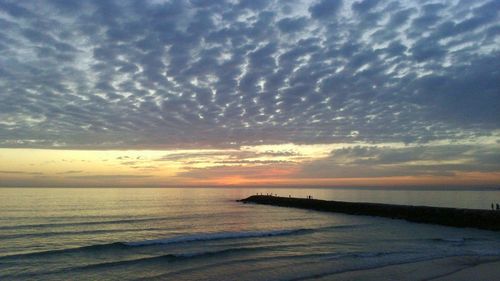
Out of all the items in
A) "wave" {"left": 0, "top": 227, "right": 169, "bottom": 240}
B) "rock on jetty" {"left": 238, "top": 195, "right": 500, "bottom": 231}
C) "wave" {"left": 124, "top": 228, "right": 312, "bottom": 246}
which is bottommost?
"wave" {"left": 0, "top": 227, "right": 169, "bottom": 240}

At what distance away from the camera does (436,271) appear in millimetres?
15391

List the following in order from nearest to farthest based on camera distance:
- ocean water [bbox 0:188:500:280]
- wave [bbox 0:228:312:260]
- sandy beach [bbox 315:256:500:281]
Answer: sandy beach [bbox 315:256:500:281] → ocean water [bbox 0:188:500:280] → wave [bbox 0:228:312:260]

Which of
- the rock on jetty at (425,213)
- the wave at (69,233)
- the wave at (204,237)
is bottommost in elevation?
the wave at (69,233)

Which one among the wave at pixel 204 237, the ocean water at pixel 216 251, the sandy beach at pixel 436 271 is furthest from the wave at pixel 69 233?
the sandy beach at pixel 436 271

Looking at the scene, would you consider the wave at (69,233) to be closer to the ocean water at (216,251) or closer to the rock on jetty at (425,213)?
the ocean water at (216,251)

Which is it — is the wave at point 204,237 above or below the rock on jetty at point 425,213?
below

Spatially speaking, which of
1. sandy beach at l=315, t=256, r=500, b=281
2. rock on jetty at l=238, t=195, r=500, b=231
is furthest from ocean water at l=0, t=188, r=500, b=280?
rock on jetty at l=238, t=195, r=500, b=231

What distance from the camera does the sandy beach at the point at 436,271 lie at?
14.1 meters

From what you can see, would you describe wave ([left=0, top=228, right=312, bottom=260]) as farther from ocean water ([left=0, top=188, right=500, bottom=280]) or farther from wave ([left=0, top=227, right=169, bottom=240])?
wave ([left=0, top=227, right=169, bottom=240])

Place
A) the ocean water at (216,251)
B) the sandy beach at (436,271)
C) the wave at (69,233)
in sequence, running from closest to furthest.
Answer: the sandy beach at (436,271) → the ocean water at (216,251) → the wave at (69,233)

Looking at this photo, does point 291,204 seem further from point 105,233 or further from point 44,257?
point 44,257

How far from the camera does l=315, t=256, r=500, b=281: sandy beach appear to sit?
14.1 meters

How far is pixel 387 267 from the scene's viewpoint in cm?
1622

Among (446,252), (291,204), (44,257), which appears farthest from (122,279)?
(291,204)
